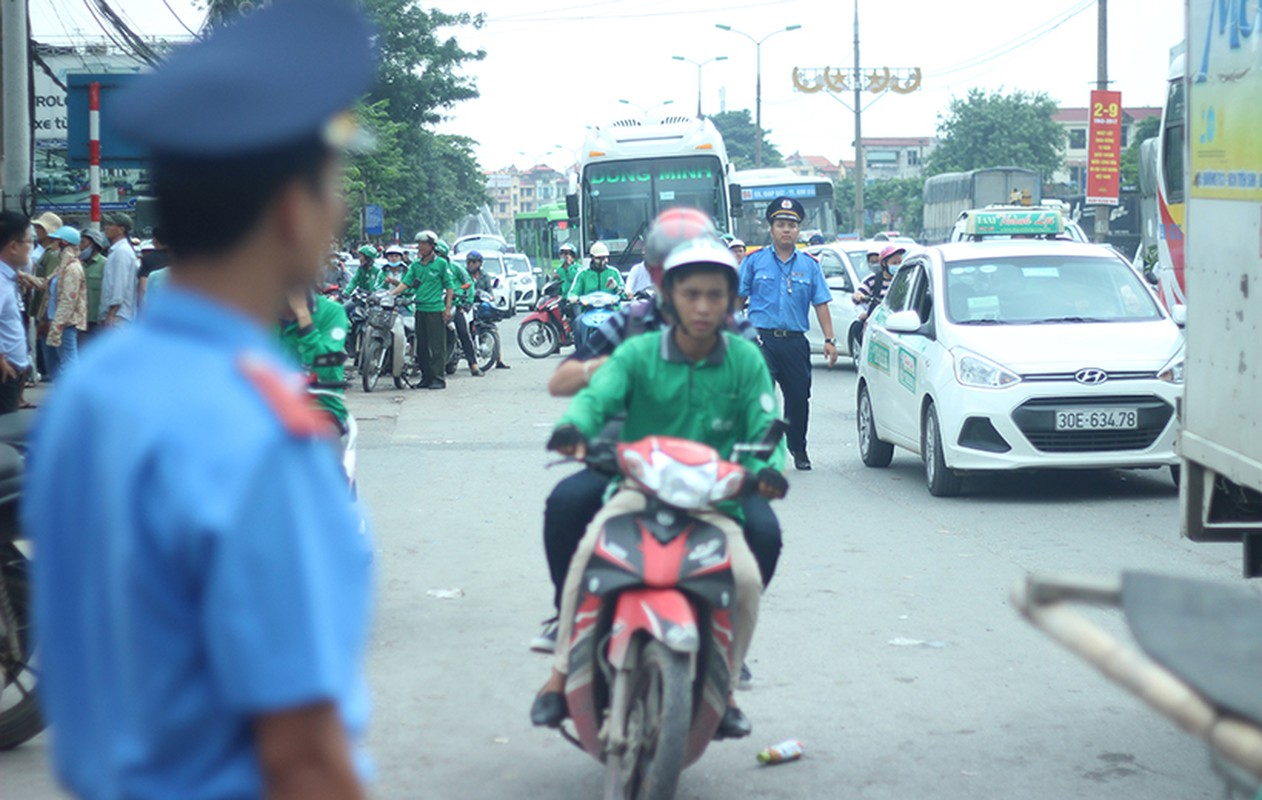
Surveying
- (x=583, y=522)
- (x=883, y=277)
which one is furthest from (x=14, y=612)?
(x=883, y=277)

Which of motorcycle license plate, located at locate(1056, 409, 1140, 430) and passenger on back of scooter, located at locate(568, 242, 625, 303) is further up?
passenger on back of scooter, located at locate(568, 242, 625, 303)

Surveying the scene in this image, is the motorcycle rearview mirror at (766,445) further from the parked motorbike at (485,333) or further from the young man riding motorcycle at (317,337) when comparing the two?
the parked motorbike at (485,333)

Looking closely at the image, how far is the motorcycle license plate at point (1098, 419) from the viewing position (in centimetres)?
1063

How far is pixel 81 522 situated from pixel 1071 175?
465ft

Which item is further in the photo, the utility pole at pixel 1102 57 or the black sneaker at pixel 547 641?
the utility pole at pixel 1102 57

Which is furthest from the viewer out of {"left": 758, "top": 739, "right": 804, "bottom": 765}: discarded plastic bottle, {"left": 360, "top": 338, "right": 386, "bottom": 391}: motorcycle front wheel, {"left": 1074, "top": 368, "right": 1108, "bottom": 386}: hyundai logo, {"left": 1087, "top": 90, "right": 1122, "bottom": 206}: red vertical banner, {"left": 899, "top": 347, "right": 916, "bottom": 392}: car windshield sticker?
{"left": 1087, "top": 90, "right": 1122, "bottom": 206}: red vertical banner

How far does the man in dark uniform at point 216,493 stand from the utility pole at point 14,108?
14070 millimetres

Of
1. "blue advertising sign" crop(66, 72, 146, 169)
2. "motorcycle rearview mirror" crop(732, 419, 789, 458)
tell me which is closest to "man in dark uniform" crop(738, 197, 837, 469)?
"blue advertising sign" crop(66, 72, 146, 169)

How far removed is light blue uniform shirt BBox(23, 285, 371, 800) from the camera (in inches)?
63.0

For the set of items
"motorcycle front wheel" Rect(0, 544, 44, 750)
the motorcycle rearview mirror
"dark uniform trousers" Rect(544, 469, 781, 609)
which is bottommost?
"motorcycle front wheel" Rect(0, 544, 44, 750)

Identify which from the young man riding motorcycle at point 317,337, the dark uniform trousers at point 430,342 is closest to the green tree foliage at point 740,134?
the dark uniform trousers at point 430,342

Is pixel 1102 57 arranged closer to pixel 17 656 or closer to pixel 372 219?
pixel 372 219

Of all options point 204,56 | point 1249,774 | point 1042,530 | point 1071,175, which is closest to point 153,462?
point 204,56

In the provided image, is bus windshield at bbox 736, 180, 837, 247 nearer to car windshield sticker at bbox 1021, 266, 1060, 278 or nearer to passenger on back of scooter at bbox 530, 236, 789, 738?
car windshield sticker at bbox 1021, 266, 1060, 278
